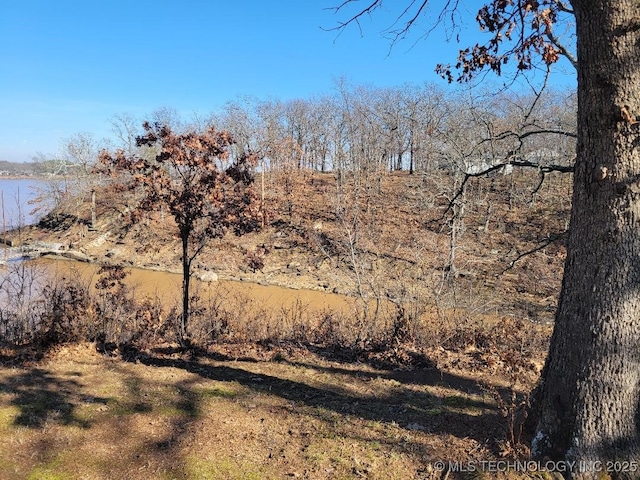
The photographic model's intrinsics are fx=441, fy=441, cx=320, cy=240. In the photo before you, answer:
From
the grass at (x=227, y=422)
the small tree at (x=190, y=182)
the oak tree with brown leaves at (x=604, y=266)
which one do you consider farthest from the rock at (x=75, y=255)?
the oak tree with brown leaves at (x=604, y=266)

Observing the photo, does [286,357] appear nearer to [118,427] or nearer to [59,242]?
[118,427]

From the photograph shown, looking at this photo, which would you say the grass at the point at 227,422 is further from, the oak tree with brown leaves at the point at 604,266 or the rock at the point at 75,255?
the rock at the point at 75,255

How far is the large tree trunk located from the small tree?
5863mm

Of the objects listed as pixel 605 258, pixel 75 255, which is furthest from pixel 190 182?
pixel 75 255

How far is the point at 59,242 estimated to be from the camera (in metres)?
28.7

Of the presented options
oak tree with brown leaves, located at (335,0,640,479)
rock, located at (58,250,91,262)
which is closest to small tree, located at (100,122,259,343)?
oak tree with brown leaves, located at (335,0,640,479)

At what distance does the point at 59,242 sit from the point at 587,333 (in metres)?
31.9

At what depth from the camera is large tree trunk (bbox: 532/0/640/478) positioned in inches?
113

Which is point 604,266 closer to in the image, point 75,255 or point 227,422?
point 227,422

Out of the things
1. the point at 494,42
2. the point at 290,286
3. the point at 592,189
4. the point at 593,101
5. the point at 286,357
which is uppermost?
the point at 494,42

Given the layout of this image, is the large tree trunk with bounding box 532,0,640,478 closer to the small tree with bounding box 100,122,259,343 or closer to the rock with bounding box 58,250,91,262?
the small tree with bounding box 100,122,259,343

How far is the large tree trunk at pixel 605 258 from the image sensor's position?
113 inches

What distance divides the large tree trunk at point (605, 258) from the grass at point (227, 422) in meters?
0.78

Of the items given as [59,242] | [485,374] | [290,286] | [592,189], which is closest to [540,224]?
[290,286]
